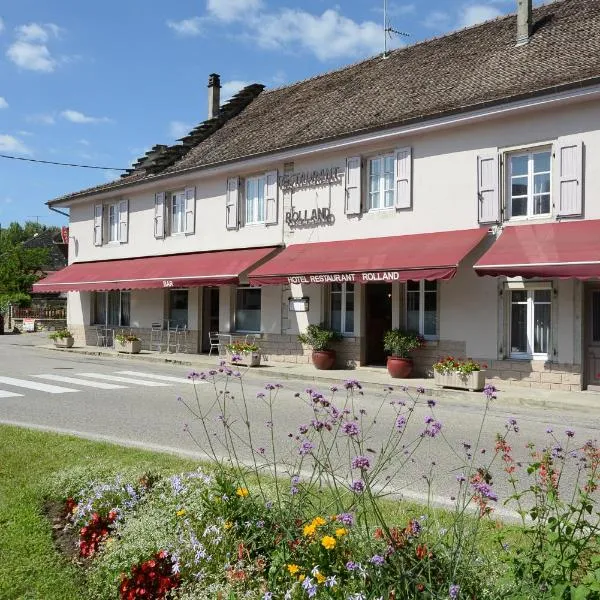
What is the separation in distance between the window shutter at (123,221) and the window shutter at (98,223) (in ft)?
4.67

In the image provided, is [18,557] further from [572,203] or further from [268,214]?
[268,214]

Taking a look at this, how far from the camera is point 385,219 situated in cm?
1670

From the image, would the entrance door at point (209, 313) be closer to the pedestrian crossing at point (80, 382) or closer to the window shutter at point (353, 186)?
the pedestrian crossing at point (80, 382)

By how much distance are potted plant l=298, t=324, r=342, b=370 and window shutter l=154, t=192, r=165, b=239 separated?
8029mm

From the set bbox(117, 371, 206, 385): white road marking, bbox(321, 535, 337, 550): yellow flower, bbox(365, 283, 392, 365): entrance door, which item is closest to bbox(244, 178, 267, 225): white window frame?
bbox(365, 283, 392, 365): entrance door

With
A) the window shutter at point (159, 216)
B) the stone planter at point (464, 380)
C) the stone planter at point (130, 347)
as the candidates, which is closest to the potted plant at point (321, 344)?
the stone planter at point (464, 380)

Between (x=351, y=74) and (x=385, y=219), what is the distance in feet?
24.5

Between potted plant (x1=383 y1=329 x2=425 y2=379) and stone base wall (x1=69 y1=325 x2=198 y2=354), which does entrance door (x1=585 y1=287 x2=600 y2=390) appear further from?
stone base wall (x1=69 y1=325 x2=198 y2=354)

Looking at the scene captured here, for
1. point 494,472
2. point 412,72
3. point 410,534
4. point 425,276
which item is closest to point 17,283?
point 412,72

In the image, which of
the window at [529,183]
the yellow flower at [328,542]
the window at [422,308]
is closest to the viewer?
the yellow flower at [328,542]

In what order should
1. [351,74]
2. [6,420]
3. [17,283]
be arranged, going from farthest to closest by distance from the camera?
[17,283] → [351,74] → [6,420]

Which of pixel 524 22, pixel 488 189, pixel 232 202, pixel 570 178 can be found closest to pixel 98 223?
pixel 232 202

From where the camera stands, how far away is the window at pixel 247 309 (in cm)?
2003

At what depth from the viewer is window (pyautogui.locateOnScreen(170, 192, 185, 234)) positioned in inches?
898
